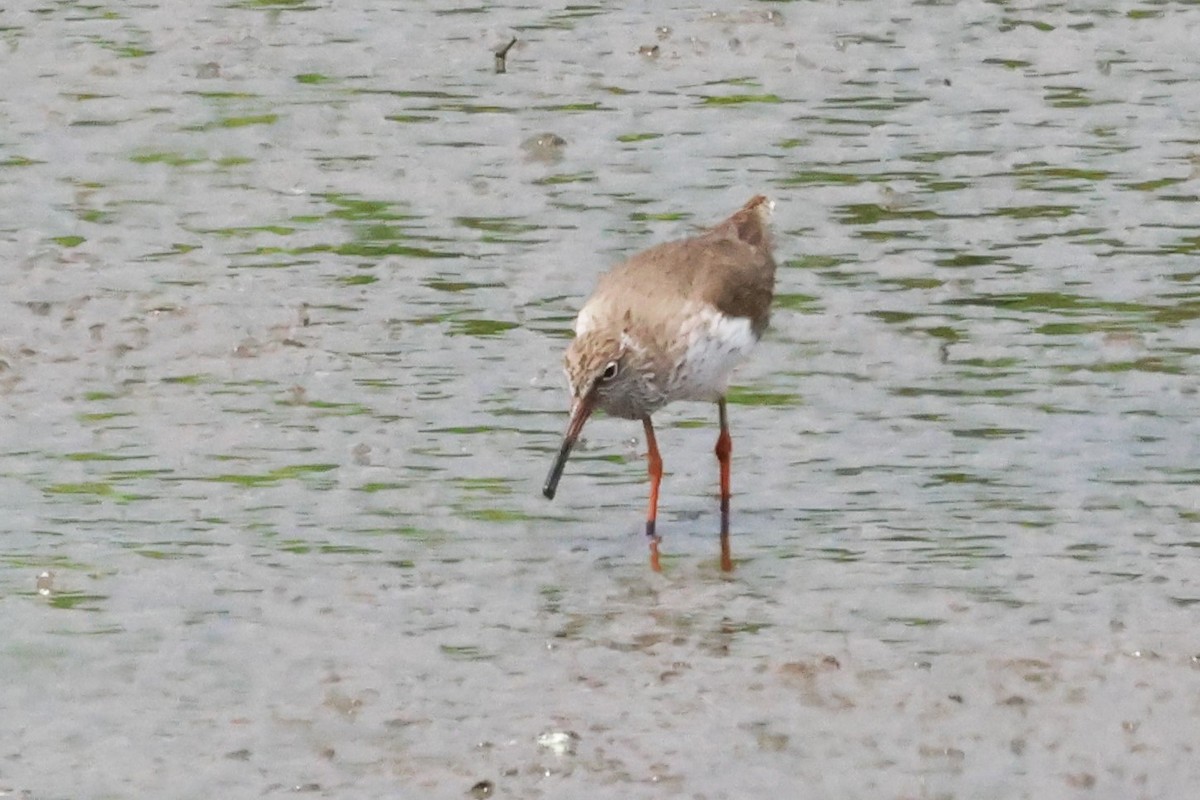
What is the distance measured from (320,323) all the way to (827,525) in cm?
341

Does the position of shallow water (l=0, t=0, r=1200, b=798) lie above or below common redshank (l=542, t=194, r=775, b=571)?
below

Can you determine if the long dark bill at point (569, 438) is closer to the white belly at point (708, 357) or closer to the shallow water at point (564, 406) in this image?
the shallow water at point (564, 406)

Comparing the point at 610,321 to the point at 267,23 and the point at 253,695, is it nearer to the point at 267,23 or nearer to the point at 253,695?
the point at 253,695

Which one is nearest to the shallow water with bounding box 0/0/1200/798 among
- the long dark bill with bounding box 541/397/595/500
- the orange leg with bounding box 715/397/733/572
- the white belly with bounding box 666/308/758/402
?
the orange leg with bounding box 715/397/733/572

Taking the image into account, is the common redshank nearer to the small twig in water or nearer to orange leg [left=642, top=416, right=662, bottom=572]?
orange leg [left=642, top=416, right=662, bottom=572]

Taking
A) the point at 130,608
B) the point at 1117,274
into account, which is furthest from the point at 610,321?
the point at 1117,274

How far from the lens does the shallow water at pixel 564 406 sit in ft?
27.5

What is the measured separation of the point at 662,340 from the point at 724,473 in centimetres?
59

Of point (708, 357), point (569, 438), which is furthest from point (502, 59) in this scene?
point (569, 438)

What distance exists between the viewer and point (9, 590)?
377 inches

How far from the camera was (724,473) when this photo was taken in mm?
10633

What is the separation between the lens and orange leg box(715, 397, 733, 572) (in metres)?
10.2

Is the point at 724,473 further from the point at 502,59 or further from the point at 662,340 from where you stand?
the point at 502,59

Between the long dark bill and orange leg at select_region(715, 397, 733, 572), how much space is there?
62cm
